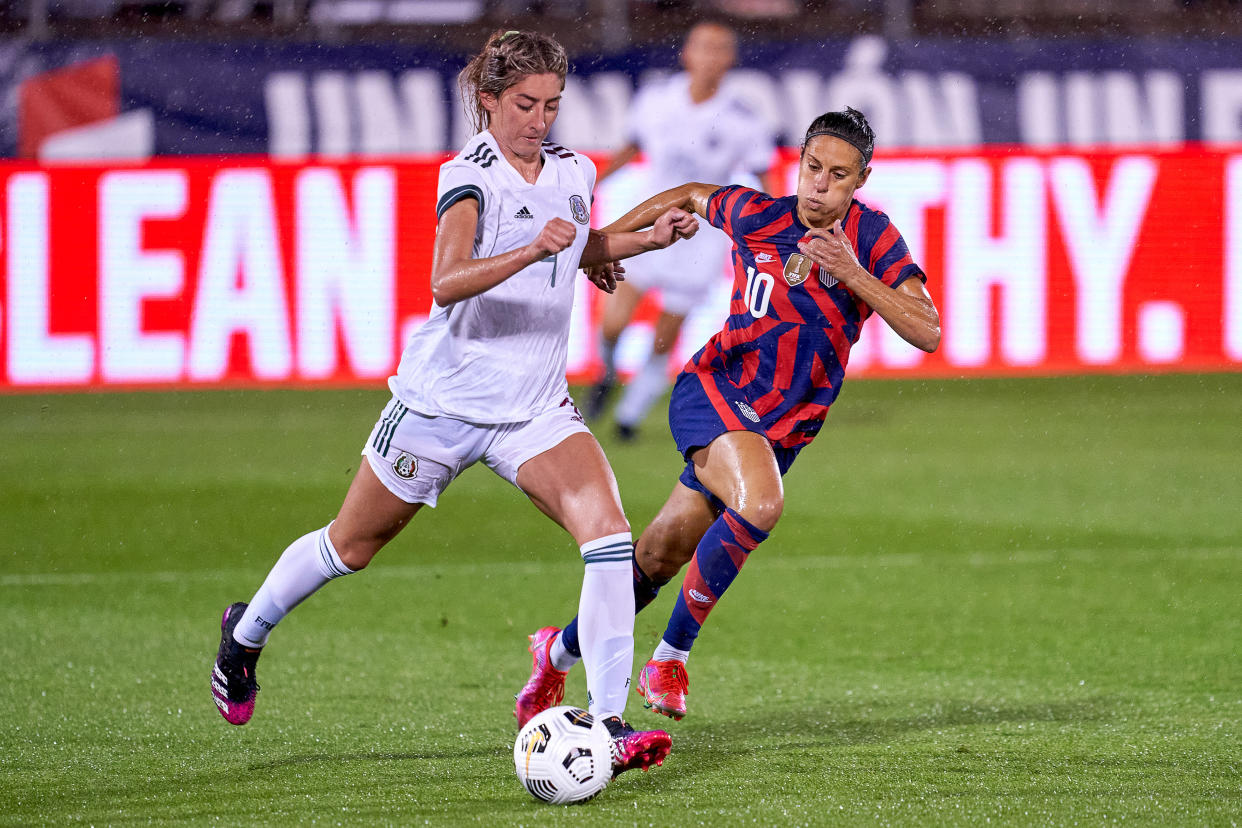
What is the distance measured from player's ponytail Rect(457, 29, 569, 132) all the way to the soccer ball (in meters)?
1.57

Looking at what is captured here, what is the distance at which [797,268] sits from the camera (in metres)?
4.64

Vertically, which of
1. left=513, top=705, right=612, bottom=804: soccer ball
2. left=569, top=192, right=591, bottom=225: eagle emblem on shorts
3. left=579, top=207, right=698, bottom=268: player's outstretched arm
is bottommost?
left=513, top=705, right=612, bottom=804: soccer ball

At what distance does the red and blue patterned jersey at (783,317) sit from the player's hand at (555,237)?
104 cm

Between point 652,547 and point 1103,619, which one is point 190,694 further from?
point 1103,619

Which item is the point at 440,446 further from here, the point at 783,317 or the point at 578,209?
the point at 783,317

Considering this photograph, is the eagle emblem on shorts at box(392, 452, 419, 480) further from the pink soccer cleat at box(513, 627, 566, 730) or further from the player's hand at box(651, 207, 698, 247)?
the player's hand at box(651, 207, 698, 247)

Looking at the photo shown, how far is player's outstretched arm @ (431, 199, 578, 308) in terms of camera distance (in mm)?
3787

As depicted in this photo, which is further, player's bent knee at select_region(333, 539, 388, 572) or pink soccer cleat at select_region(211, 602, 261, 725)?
pink soccer cleat at select_region(211, 602, 261, 725)

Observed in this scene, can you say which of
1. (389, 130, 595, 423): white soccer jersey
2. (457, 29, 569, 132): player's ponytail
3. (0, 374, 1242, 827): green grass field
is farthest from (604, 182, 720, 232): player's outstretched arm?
(0, 374, 1242, 827): green grass field

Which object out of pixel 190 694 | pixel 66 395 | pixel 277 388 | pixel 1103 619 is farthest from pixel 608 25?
pixel 190 694

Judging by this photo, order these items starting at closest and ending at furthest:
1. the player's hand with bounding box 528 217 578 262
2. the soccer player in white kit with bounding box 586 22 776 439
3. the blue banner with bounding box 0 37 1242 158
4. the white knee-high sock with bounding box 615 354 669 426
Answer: the player's hand with bounding box 528 217 578 262 → the white knee-high sock with bounding box 615 354 669 426 → the soccer player in white kit with bounding box 586 22 776 439 → the blue banner with bounding box 0 37 1242 158

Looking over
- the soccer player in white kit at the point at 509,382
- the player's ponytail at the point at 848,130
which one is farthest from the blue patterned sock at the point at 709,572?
the player's ponytail at the point at 848,130

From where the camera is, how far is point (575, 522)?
4.07 metres

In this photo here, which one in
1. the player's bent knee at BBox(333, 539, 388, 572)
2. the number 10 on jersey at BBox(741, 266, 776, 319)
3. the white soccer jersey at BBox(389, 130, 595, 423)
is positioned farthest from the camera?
the number 10 on jersey at BBox(741, 266, 776, 319)
